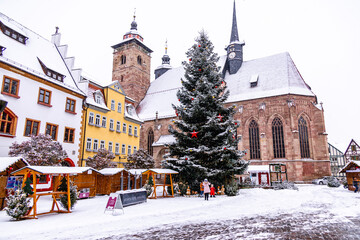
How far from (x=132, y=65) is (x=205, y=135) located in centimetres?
3499

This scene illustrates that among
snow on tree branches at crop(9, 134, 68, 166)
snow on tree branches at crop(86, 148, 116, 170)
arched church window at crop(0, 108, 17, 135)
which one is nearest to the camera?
snow on tree branches at crop(9, 134, 68, 166)

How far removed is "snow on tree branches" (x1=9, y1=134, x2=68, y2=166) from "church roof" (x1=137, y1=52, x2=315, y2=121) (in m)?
25.3

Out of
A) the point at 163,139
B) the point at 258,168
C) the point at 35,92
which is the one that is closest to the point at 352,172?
the point at 258,168

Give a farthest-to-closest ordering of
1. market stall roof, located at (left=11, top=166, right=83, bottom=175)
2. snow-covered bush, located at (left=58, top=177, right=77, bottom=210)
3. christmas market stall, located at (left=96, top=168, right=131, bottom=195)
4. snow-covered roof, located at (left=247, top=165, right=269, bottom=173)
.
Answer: snow-covered roof, located at (left=247, top=165, right=269, bottom=173) → christmas market stall, located at (left=96, top=168, right=131, bottom=195) → snow-covered bush, located at (left=58, top=177, right=77, bottom=210) → market stall roof, located at (left=11, top=166, right=83, bottom=175)

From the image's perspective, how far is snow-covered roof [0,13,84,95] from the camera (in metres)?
17.0

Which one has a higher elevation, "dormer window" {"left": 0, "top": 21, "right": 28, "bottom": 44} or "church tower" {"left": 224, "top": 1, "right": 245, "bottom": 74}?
"church tower" {"left": 224, "top": 1, "right": 245, "bottom": 74}

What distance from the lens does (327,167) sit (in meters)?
32.4

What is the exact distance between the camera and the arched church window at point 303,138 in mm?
33469

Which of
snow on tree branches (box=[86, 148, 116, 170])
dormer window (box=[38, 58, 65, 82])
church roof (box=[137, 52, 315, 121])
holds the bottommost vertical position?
snow on tree branches (box=[86, 148, 116, 170])

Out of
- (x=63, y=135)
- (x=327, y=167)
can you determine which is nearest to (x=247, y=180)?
(x=327, y=167)

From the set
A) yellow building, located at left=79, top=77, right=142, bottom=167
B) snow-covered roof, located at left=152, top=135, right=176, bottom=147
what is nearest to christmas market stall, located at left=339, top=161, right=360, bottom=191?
yellow building, located at left=79, top=77, right=142, bottom=167

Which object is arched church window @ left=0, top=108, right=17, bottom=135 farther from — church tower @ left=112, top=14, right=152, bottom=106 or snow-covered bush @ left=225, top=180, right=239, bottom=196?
church tower @ left=112, top=14, right=152, bottom=106

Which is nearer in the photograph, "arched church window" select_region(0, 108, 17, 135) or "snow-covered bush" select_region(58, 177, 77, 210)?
"snow-covered bush" select_region(58, 177, 77, 210)

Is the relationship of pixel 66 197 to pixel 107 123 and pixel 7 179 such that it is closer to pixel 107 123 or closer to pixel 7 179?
pixel 7 179
